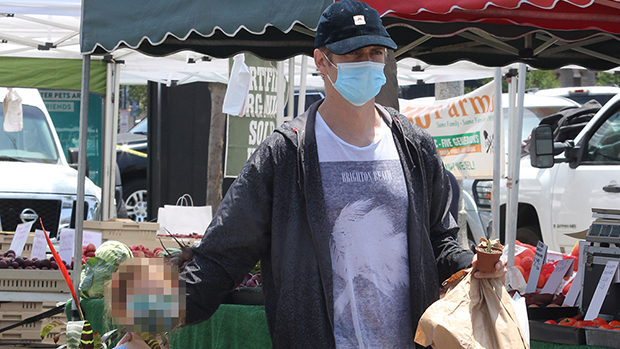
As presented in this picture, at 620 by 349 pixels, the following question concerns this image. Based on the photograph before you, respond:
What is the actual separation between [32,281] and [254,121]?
2.51m

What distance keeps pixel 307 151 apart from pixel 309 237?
0.27 m

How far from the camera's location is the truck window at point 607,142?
266 inches

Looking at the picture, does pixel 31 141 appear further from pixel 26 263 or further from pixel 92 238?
pixel 26 263

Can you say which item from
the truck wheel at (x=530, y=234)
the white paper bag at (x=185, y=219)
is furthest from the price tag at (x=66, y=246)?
the truck wheel at (x=530, y=234)

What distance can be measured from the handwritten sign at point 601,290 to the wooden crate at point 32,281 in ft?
12.0

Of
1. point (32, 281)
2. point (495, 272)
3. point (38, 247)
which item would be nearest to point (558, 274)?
point (495, 272)

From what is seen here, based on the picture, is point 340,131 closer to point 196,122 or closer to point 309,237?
point 309,237

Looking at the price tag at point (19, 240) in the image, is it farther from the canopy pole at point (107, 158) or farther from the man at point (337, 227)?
the man at point (337, 227)

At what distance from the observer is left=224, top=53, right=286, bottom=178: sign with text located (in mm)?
6672

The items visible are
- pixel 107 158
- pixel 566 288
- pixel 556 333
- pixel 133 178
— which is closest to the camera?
pixel 556 333

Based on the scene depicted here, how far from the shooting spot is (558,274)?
406 cm

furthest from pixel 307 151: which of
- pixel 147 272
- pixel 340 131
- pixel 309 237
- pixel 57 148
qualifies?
pixel 57 148

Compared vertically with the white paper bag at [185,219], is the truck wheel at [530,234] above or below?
below

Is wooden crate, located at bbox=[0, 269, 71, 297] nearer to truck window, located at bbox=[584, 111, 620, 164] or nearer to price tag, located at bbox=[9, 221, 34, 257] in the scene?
price tag, located at bbox=[9, 221, 34, 257]
